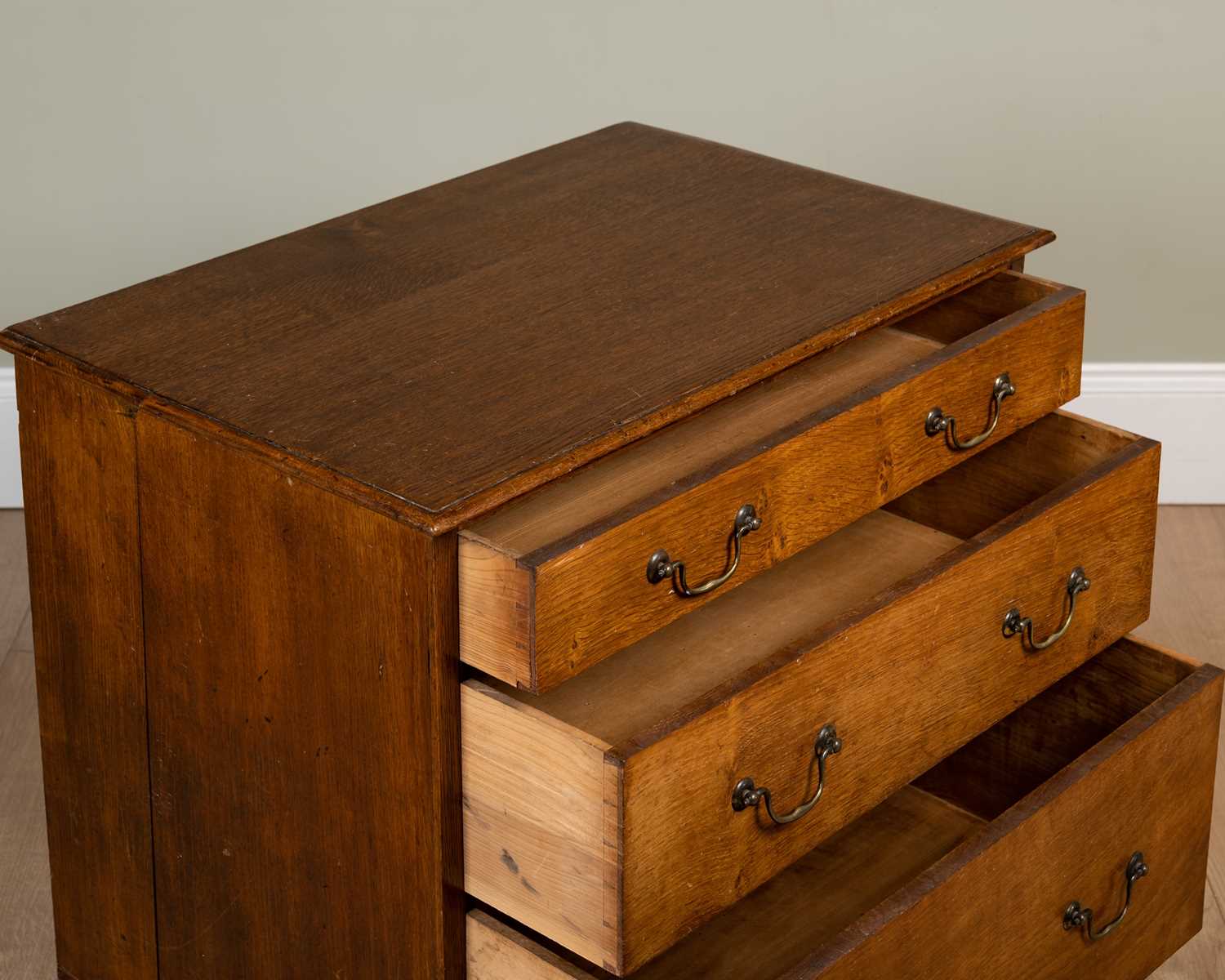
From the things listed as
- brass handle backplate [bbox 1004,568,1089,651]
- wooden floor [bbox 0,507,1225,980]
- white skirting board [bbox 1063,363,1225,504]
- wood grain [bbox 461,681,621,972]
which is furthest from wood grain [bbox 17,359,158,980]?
white skirting board [bbox 1063,363,1225,504]

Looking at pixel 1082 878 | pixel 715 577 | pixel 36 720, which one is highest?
pixel 715 577

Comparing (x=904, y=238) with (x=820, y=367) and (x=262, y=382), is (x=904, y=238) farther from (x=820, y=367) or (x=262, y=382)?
(x=262, y=382)

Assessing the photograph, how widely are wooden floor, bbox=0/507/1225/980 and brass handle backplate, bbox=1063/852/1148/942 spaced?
0.19m

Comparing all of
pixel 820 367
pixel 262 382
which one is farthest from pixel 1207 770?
pixel 262 382

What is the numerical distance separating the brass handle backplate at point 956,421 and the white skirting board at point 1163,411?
3.47 ft

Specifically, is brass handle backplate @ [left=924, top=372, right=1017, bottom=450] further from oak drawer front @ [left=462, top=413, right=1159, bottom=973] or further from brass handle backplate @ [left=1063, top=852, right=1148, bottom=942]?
brass handle backplate @ [left=1063, top=852, right=1148, bottom=942]

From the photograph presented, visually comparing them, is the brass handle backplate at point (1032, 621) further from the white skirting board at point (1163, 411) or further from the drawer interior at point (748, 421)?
the white skirting board at point (1163, 411)

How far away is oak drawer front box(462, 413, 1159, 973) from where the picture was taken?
127cm

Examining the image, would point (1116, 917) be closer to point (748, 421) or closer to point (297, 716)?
point (748, 421)

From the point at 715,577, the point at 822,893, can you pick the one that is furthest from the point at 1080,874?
the point at 715,577

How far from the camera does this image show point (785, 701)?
1357 mm

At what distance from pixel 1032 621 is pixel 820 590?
18 centimetres

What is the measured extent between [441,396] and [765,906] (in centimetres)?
58

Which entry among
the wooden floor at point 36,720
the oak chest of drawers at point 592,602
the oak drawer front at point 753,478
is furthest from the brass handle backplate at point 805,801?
the wooden floor at point 36,720
